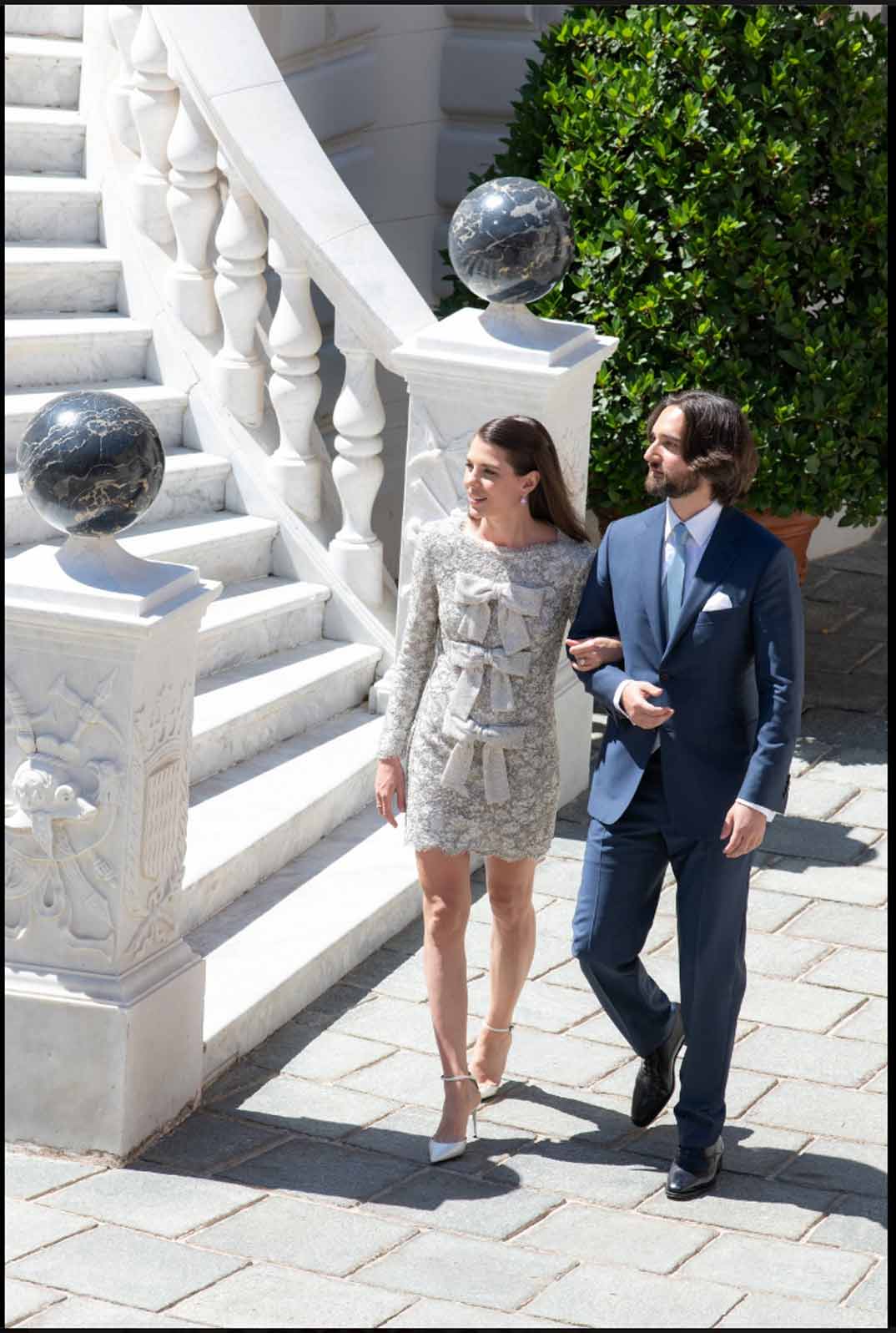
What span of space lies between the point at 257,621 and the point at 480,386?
3.63 ft

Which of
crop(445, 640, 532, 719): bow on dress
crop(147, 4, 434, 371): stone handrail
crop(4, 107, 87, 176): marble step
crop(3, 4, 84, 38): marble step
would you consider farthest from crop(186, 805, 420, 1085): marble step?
crop(3, 4, 84, 38): marble step

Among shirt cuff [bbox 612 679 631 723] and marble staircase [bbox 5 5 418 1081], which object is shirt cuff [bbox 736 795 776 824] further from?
marble staircase [bbox 5 5 418 1081]

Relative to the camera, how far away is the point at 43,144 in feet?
22.9

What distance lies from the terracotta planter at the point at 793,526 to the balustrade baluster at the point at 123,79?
8.56ft

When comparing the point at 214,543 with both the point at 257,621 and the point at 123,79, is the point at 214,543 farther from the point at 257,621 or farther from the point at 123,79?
the point at 123,79

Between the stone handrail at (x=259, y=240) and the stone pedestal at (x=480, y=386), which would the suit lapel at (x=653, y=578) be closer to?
the stone pedestal at (x=480, y=386)

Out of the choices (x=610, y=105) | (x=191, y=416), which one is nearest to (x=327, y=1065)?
(x=191, y=416)

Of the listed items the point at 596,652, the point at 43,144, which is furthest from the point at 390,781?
the point at 43,144

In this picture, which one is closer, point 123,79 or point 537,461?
point 537,461

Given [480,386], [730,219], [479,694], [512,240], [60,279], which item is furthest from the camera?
[730,219]

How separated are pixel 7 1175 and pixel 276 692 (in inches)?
84.6

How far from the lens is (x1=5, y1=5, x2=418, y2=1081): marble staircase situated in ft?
17.4

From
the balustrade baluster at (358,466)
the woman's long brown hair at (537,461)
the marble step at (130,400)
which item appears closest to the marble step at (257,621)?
the balustrade baluster at (358,466)

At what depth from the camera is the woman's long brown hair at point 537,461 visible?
14.2 ft
